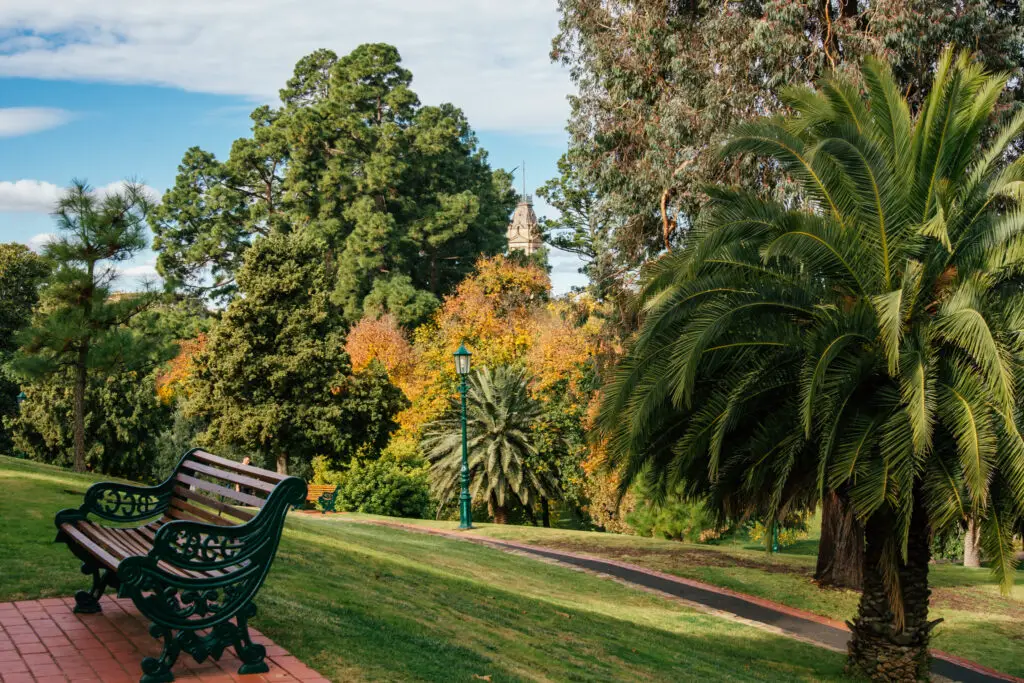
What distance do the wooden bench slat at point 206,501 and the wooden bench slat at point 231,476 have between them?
174 millimetres

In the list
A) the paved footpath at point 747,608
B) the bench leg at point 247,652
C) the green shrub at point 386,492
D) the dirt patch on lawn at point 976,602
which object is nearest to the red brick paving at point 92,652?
the bench leg at point 247,652

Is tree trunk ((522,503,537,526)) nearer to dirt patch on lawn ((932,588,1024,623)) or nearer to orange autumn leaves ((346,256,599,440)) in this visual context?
orange autumn leaves ((346,256,599,440))

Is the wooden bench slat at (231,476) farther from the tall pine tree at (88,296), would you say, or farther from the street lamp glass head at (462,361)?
the street lamp glass head at (462,361)

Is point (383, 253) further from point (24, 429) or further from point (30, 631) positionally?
point (30, 631)

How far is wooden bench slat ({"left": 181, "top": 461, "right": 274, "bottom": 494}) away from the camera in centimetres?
616

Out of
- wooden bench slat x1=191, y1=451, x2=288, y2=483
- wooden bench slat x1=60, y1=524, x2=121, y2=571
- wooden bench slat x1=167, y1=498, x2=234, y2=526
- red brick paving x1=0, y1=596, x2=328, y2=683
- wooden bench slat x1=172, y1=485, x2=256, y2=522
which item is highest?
wooden bench slat x1=191, y1=451, x2=288, y2=483

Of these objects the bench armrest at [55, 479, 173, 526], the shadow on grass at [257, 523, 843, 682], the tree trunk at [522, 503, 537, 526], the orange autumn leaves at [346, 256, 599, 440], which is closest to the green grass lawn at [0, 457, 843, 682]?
the shadow on grass at [257, 523, 843, 682]

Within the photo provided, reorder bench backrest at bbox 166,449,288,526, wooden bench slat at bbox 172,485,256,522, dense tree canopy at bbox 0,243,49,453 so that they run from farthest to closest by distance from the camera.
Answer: dense tree canopy at bbox 0,243,49,453, wooden bench slat at bbox 172,485,256,522, bench backrest at bbox 166,449,288,526

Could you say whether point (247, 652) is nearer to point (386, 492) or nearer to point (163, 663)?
point (163, 663)

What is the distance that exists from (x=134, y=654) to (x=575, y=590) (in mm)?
9238

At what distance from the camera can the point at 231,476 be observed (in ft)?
22.1

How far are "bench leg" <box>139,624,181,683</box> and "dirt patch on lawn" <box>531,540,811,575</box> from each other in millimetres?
13330

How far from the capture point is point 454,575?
41.3ft

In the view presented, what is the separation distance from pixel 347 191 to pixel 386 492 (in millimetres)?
23858
